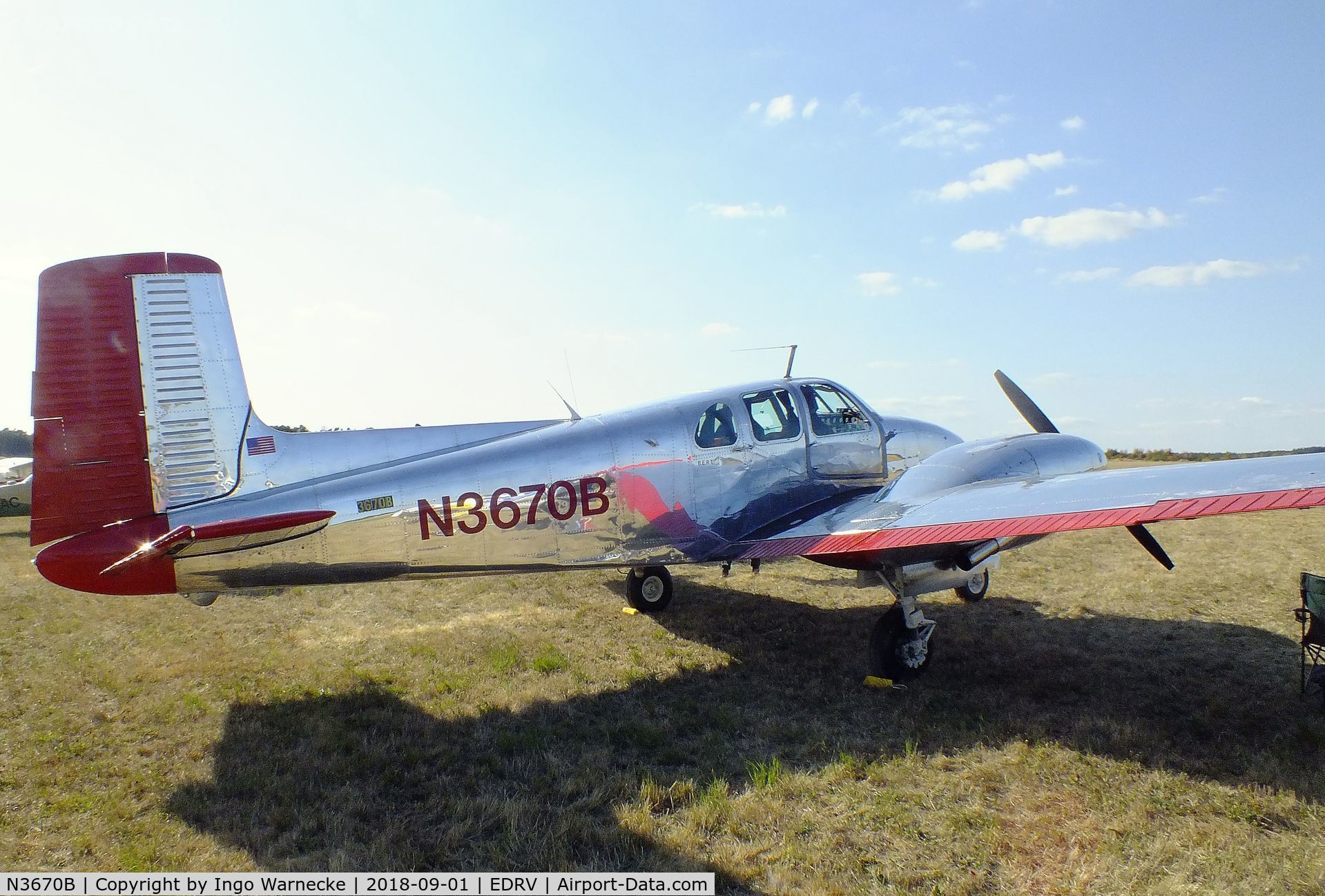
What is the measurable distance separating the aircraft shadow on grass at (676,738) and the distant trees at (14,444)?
60783 mm

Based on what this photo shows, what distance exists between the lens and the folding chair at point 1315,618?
6.18 metres

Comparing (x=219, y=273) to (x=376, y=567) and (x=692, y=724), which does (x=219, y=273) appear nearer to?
(x=376, y=567)

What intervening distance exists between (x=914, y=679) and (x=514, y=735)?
3969 millimetres

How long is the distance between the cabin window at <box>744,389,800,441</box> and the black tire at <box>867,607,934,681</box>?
243 cm

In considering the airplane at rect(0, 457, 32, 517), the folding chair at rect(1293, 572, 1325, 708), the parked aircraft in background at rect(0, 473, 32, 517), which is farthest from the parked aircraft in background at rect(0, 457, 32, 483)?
the folding chair at rect(1293, 572, 1325, 708)

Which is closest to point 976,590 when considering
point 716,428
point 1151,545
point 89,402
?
point 1151,545

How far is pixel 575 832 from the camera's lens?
14.6 feet

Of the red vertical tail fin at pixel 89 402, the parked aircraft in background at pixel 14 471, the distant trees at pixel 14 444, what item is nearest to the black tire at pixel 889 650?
the red vertical tail fin at pixel 89 402

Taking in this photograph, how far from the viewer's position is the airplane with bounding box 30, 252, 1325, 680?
19.4 feet

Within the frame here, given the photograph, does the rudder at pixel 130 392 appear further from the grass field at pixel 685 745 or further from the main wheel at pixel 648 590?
the main wheel at pixel 648 590

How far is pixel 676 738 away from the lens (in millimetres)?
6039

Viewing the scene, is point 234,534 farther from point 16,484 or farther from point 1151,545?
point 16,484

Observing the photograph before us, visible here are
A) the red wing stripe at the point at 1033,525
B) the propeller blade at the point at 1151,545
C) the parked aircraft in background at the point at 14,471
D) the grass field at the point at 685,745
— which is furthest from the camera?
the parked aircraft in background at the point at 14,471

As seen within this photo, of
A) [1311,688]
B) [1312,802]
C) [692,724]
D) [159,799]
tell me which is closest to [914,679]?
[692,724]
